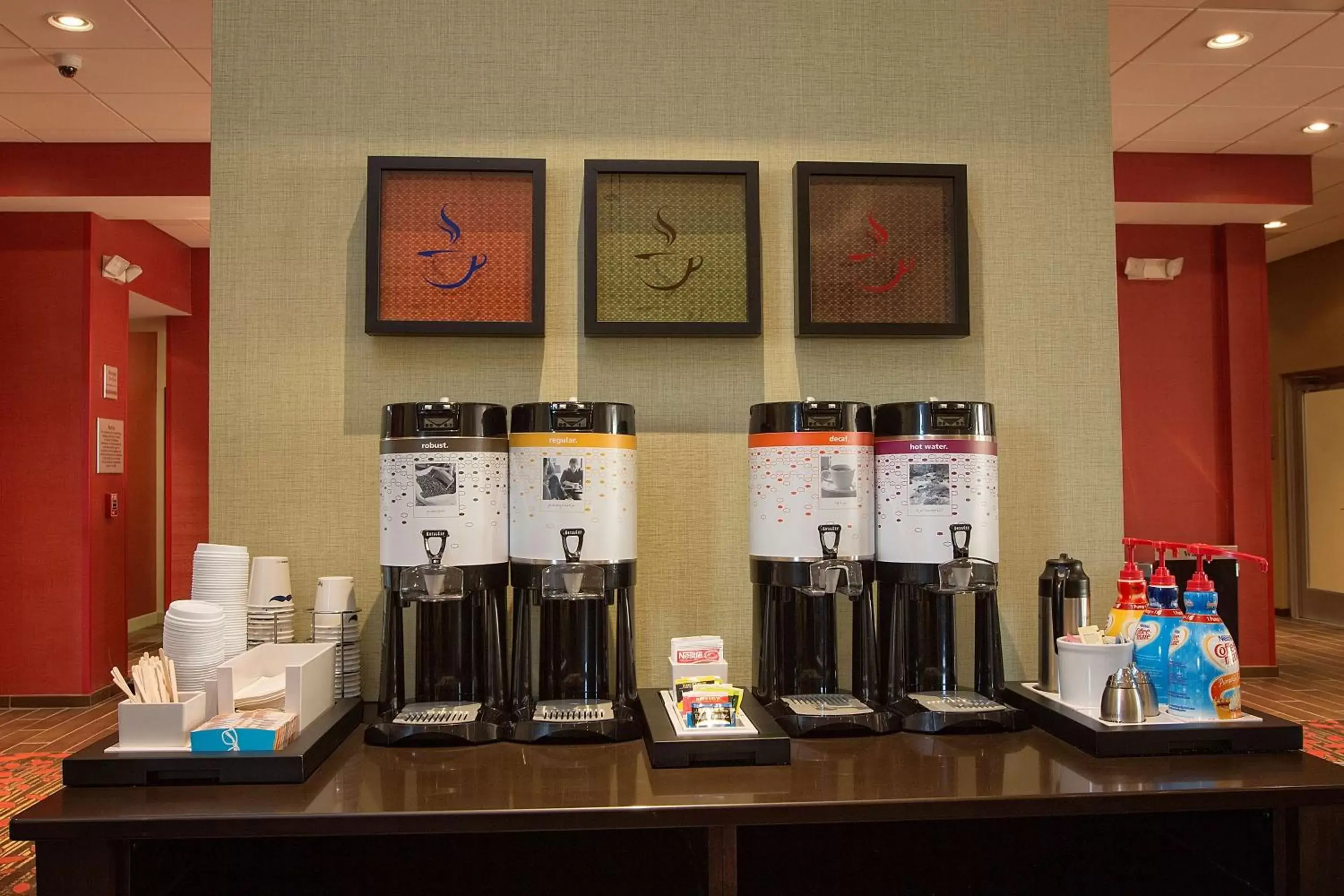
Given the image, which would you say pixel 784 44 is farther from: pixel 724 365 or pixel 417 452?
pixel 417 452

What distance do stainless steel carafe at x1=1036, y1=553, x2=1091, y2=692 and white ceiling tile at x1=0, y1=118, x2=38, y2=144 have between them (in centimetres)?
527

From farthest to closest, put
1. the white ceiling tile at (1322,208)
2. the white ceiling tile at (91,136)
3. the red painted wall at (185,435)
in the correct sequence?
the red painted wall at (185,435)
the white ceiling tile at (1322,208)
the white ceiling tile at (91,136)

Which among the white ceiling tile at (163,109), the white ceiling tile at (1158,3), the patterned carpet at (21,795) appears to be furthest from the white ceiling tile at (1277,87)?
the patterned carpet at (21,795)

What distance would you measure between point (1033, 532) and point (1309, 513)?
7825 millimetres

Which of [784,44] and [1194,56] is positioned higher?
[1194,56]

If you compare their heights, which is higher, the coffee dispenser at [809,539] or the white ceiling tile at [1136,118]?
the white ceiling tile at [1136,118]

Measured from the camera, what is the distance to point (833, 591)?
1588 mm

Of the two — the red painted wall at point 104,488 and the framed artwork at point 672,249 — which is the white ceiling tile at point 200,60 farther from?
the framed artwork at point 672,249

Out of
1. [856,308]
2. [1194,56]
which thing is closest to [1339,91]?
[1194,56]

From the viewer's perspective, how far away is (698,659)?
1637 mm

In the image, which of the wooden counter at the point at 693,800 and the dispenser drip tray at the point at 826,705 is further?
the dispenser drip tray at the point at 826,705

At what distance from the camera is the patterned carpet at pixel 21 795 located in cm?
272

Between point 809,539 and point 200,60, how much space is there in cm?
381

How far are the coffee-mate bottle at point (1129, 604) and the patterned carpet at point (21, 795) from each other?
2447 millimetres
